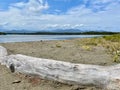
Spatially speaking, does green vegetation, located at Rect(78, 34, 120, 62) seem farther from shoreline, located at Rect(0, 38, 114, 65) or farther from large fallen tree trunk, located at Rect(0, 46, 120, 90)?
large fallen tree trunk, located at Rect(0, 46, 120, 90)

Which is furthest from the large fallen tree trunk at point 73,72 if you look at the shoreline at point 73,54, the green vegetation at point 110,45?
the green vegetation at point 110,45

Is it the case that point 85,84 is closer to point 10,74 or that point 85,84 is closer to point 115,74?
point 115,74

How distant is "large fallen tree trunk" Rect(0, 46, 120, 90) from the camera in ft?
21.0

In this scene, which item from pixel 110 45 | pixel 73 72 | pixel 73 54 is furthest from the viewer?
pixel 110 45

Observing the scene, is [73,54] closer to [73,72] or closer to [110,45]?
[110,45]

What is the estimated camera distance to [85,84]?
6.87 metres

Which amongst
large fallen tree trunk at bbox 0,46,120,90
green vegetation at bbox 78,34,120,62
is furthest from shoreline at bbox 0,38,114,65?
large fallen tree trunk at bbox 0,46,120,90

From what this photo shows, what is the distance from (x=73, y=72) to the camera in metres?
7.02

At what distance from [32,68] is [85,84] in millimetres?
1900

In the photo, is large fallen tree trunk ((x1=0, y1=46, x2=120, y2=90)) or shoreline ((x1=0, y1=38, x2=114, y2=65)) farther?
shoreline ((x1=0, y1=38, x2=114, y2=65))

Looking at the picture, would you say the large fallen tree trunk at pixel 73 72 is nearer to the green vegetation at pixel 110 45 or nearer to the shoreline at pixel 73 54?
the shoreline at pixel 73 54

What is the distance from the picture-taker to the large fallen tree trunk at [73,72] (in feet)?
21.0

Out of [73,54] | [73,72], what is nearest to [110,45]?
[73,54]

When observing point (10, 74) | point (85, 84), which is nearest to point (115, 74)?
point (85, 84)
